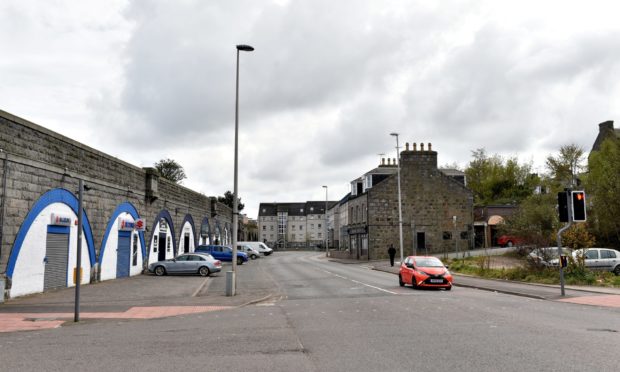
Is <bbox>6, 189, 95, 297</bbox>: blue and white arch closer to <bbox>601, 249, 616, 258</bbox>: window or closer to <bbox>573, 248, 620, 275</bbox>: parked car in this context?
<bbox>573, 248, 620, 275</bbox>: parked car

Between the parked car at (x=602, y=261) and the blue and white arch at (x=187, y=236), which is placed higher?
the blue and white arch at (x=187, y=236)

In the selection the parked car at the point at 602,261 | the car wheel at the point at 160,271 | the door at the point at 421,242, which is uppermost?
the door at the point at 421,242

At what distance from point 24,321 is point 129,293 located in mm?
7290

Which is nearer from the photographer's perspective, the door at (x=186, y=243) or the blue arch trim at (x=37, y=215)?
the blue arch trim at (x=37, y=215)

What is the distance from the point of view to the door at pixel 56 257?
64.9 ft

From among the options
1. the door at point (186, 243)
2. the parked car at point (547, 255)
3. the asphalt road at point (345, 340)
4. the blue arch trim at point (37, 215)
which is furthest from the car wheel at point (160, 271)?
the parked car at point (547, 255)

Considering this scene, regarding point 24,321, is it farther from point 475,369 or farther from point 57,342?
point 475,369

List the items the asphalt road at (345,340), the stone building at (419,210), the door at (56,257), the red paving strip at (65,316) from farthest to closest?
the stone building at (419,210) < the door at (56,257) < the red paving strip at (65,316) < the asphalt road at (345,340)

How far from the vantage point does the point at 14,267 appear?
1747cm

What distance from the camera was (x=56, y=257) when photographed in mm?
20422

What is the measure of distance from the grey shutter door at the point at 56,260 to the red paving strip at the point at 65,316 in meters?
6.34

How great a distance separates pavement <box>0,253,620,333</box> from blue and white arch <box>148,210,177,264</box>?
Answer: 28.8 feet

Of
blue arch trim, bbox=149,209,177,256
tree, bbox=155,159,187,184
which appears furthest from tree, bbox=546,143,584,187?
tree, bbox=155,159,187,184

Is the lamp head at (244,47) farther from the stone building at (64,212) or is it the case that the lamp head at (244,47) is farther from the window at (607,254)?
the window at (607,254)
